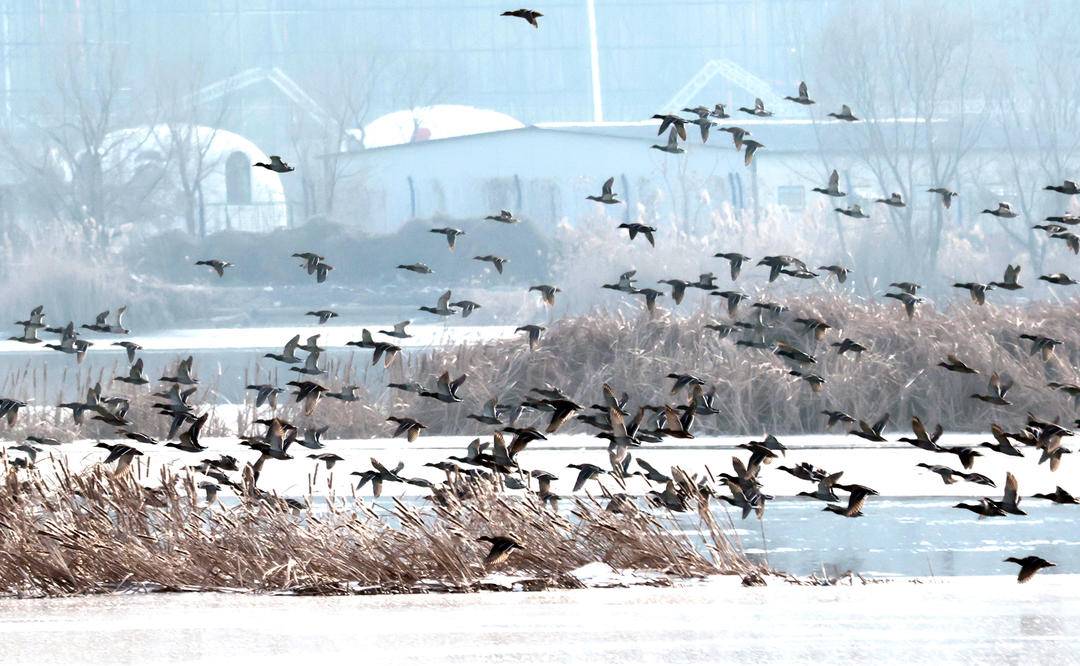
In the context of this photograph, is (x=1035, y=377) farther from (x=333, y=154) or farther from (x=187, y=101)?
(x=187, y=101)

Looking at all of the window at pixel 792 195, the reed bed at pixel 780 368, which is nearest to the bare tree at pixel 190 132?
the window at pixel 792 195

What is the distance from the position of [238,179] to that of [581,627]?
5841 centimetres

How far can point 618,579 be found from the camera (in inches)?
380

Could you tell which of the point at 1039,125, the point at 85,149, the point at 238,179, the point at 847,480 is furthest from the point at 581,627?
the point at 85,149

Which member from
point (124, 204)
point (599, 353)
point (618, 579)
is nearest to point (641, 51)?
point (124, 204)

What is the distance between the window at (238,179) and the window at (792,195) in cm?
1942

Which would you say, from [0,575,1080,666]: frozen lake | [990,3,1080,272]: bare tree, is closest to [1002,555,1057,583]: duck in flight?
[0,575,1080,666]: frozen lake

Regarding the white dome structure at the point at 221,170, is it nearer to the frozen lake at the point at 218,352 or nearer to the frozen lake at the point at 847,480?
the frozen lake at the point at 218,352

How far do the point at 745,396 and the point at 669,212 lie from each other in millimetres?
37967

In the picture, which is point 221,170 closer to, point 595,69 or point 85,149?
point 85,149

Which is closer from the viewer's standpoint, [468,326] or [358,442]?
[358,442]

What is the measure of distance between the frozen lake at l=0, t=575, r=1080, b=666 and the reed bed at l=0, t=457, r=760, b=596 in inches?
9.3

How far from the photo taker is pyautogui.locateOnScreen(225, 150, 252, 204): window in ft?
212

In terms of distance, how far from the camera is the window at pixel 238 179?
212ft
